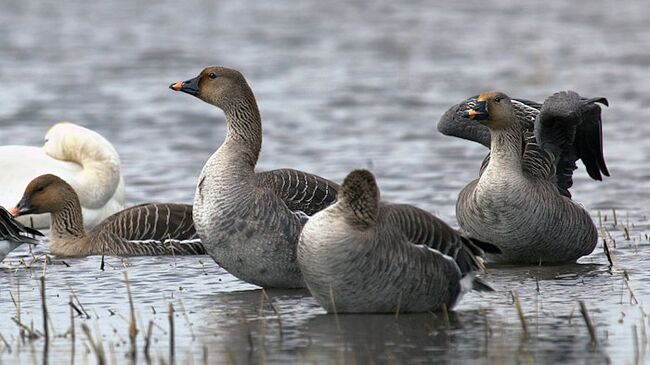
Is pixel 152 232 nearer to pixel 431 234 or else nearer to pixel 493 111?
pixel 493 111

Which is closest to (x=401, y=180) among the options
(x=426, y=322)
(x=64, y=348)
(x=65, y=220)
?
(x=65, y=220)

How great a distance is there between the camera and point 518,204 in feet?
34.9

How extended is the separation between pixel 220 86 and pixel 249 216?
119 centimetres

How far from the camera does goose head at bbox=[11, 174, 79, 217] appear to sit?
476 inches

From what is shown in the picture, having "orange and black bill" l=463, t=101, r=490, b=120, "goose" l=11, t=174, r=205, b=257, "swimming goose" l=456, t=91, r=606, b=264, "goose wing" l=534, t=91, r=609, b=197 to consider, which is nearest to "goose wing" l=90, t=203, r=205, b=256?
"goose" l=11, t=174, r=205, b=257

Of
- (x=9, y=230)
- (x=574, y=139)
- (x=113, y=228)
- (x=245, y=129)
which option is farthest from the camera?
(x=113, y=228)

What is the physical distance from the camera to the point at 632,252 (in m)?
11.0

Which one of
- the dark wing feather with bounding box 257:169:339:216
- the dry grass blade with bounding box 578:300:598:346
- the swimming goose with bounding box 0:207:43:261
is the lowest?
the dry grass blade with bounding box 578:300:598:346

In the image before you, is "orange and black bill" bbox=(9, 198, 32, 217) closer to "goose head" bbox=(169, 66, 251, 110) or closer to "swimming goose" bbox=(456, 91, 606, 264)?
"goose head" bbox=(169, 66, 251, 110)

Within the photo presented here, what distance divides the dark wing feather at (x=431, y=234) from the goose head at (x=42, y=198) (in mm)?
4148

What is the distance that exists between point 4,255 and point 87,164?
11.4ft

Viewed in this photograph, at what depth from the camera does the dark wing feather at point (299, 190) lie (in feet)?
32.6

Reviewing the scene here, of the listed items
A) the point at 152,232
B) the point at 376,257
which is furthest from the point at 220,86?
the point at 376,257

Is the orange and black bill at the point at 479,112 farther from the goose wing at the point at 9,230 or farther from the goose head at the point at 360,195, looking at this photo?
the goose wing at the point at 9,230
